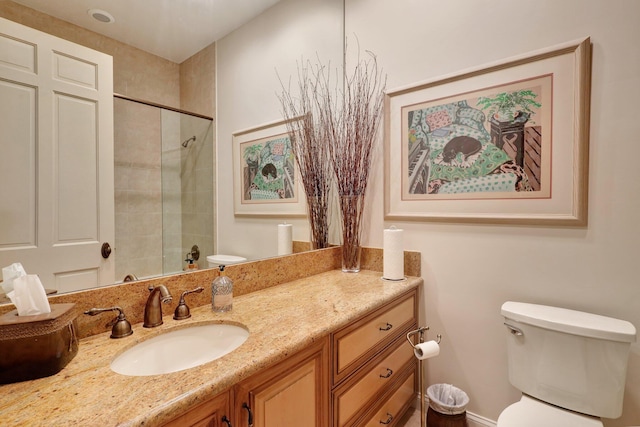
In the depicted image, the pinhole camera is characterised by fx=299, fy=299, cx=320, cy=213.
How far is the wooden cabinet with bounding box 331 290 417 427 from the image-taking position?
1.18m

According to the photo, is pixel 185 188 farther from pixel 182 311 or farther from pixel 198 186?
pixel 182 311

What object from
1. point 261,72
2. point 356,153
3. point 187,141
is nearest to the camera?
point 187,141

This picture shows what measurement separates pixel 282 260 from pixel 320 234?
0.41 metres

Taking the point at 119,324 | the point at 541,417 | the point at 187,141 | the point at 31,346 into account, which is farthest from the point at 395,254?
the point at 31,346

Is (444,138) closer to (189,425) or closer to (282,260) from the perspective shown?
(282,260)

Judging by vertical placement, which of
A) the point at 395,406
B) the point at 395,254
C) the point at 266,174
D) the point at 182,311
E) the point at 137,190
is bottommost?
the point at 395,406

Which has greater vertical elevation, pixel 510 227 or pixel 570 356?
pixel 510 227

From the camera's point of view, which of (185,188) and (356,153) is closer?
(185,188)

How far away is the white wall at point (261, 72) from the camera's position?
1.41 m

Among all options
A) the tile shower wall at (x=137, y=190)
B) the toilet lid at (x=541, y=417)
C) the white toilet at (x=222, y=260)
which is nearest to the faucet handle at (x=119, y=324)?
the tile shower wall at (x=137, y=190)

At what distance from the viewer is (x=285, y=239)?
1.77 metres

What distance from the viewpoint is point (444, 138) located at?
5.50 feet

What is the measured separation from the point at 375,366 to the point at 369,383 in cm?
8

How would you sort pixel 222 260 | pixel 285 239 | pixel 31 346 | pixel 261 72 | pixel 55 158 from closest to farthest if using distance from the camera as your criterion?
1. pixel 31 346
2. pixel 55 158
3. pixel 222 260
4. pixel 261 72
5. pixel 285 239
